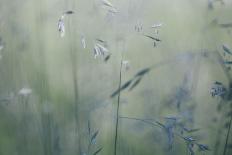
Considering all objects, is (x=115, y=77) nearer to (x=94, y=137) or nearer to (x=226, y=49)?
(x=94, y=137)

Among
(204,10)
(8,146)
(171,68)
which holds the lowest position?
(8,146)

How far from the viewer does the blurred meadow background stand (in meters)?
0.98

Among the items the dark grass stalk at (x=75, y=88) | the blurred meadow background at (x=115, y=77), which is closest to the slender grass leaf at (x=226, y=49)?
the blurred meadow background at (x=115, y=77)

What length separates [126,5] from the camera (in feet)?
3.17

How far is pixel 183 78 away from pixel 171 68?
0.16 ft

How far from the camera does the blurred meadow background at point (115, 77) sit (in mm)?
983

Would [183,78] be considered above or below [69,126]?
above

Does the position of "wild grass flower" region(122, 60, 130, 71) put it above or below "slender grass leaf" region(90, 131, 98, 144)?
above

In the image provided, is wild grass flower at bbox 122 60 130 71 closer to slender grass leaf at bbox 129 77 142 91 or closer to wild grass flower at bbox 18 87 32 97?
slender grass leaf at bbox 129 77 142 91

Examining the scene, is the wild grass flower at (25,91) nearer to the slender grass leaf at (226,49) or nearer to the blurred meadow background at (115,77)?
the blurred meadow background at (115,77)

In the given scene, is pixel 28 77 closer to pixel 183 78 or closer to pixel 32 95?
pixel 32 95

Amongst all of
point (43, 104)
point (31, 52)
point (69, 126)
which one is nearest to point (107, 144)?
point (69, 126)

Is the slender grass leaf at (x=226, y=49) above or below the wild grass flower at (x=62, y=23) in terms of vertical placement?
below

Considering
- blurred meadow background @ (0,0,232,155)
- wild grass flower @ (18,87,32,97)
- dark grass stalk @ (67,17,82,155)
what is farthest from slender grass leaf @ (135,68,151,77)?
wild grass flower @ (18,87,32,97)
